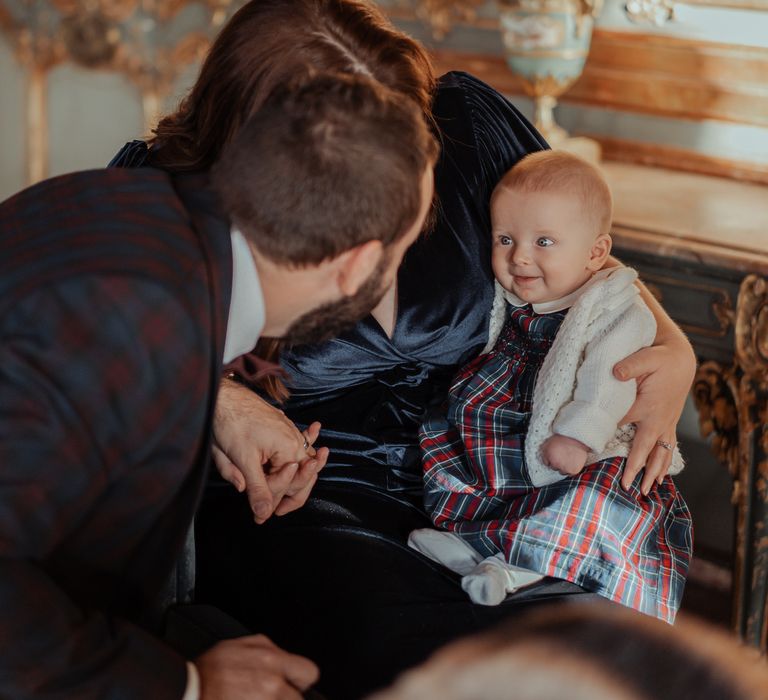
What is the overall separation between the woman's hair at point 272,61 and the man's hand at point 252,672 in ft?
1.60

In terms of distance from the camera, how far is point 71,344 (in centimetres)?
106

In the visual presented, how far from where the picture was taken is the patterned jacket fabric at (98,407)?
1.05m

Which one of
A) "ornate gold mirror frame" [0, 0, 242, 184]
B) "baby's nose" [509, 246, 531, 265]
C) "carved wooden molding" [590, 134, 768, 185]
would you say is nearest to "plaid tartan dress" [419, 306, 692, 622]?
"baby's nose" [509, 246, 531, 265]

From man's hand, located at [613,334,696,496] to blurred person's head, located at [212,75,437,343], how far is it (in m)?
0.55

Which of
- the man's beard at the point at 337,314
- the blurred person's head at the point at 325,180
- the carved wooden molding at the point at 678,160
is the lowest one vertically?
the carved wooden molding at the point at 678,160

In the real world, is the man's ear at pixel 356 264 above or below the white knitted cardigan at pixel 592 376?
above

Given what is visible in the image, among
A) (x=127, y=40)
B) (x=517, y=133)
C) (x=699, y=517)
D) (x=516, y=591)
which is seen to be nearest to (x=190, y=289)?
(x=516, y=591)

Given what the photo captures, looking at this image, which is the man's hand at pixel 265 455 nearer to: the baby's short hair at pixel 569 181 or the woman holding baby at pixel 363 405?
the woman holding baby at pixel 363 405

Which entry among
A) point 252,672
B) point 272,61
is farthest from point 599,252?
point 252,672

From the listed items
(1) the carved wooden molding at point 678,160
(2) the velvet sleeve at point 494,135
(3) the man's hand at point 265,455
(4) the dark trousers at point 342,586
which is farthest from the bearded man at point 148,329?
(1) the carved wooden molding at point 678,160

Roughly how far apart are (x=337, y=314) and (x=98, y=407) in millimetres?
380

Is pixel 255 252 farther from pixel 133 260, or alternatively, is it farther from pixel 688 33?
pixel 688 33

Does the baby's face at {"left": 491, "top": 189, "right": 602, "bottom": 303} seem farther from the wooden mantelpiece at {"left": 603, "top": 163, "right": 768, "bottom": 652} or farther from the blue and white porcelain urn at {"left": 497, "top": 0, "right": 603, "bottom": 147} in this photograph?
the blue and white porcelain urn at {"left": 497, "top": 0, "right": 603, "bottom": 147}

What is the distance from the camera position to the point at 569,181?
1701 millimetres
